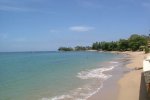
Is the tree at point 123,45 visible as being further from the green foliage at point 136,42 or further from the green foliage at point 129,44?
the green foliage at point 136,42

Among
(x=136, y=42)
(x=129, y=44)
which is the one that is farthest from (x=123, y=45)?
(x=136, y=42)

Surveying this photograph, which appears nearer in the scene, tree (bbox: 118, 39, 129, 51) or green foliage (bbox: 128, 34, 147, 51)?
green foliage (bbox: 128, 34, 147, 51)

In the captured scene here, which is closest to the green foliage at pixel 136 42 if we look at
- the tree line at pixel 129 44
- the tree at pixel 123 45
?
the tree line at pixel 129 44

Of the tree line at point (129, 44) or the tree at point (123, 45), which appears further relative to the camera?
the tree at point (123, 45)

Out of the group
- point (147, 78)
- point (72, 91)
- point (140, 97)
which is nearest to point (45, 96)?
point (72, 91)

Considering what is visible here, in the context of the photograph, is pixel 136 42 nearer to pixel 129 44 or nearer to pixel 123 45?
pixel 129 44

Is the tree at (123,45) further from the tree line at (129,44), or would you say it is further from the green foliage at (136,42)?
the green foliage at (136,42)

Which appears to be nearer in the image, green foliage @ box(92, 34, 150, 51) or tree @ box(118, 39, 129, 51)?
green foliage @ box(92, 34, 150, 51)

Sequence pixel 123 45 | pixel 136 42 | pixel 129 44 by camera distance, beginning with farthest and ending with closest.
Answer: pixel 123 45 → pixel 129 44 → pixel 136 42

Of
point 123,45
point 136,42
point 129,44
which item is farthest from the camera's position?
point 123,45

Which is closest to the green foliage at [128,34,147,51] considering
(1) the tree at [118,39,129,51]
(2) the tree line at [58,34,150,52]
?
(2) the tree line at [58,34,150,52]

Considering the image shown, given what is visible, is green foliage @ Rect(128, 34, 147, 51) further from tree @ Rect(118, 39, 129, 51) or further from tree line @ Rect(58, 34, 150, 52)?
tree @ Rect(118, 39, 129, 51)

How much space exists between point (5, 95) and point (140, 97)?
737 cm

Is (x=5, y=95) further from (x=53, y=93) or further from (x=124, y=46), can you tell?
(x=124, y=46)
